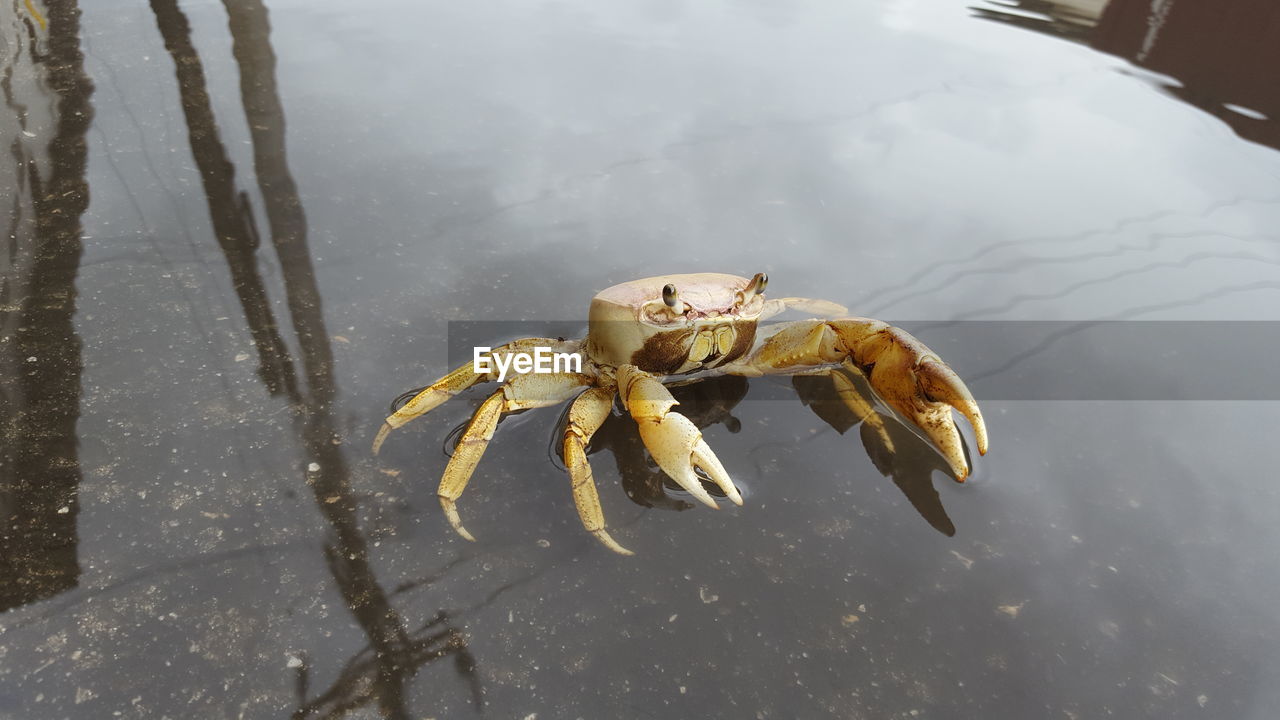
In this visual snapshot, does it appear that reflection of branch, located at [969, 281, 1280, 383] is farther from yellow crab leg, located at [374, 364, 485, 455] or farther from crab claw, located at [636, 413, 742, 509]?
yellow crab leg, located at [374, 364, 485, 455]

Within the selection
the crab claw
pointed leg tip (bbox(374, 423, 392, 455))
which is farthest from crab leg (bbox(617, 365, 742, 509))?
pointed leg tip (bbox(374, 423, 392, 455))

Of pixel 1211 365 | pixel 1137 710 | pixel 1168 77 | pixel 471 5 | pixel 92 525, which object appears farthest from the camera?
pixel 471 5

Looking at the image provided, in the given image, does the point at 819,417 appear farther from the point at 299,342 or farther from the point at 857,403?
the point at 299,342

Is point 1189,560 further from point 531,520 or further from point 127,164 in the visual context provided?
point 127,164

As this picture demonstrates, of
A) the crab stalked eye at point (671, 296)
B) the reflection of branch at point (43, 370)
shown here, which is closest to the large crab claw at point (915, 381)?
the crab stalked eye at point (671, 296)

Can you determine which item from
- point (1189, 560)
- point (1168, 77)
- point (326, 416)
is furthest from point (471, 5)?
point (1189, 560)
